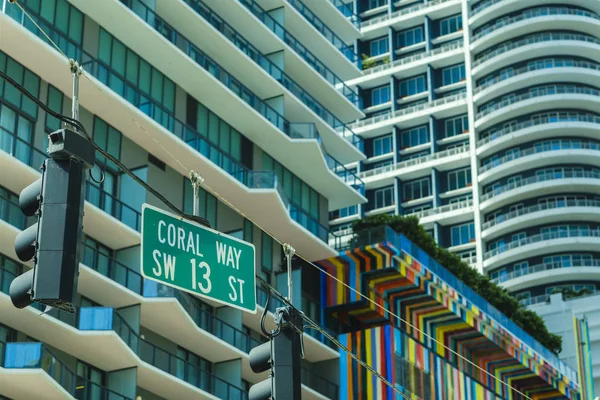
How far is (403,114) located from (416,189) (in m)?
7.98

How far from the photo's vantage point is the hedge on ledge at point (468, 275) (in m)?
68.7

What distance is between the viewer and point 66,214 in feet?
41.2

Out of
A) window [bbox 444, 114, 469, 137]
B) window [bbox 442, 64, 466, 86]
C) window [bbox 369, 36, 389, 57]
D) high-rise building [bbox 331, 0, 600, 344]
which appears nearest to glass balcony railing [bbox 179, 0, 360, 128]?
high-rise building [bbox 331, 0, 600, 344]

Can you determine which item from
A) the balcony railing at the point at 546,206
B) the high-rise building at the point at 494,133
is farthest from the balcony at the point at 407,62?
the balcony railing at the point at 546,206

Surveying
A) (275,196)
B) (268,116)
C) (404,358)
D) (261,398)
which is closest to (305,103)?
(268,116)

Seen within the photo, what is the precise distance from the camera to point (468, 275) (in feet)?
242

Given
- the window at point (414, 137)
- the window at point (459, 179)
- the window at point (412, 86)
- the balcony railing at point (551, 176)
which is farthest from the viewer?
the window at point (412, 86)

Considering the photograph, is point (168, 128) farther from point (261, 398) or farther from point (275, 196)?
point (261, 398)

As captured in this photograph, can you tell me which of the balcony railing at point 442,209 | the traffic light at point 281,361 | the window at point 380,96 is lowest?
the traffic light at point 281,361

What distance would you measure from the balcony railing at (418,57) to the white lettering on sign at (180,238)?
368 feet

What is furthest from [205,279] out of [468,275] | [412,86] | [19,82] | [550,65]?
[412,86]

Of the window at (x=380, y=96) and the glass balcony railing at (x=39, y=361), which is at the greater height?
the window at (x=380, y=96)

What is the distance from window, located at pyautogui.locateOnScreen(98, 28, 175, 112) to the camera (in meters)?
50.8

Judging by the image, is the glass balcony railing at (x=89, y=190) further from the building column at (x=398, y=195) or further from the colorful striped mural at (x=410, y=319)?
the building column at (x=398, y=195)
